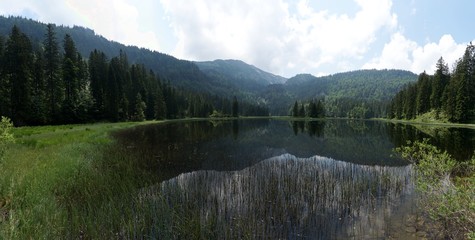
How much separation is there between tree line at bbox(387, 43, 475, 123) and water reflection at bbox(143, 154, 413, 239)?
8449 centimetres

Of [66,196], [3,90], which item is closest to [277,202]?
[66,196]

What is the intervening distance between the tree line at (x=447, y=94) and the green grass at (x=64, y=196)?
99590mm

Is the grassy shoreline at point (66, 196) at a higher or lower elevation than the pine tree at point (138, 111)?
lower

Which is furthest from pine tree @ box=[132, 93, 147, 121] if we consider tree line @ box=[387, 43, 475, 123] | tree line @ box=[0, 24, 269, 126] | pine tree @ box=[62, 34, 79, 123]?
tree line @ box=[387, 43, 475, 123]

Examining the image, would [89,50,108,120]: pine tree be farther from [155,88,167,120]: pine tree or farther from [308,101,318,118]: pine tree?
[308,101,318,118]: pine tree

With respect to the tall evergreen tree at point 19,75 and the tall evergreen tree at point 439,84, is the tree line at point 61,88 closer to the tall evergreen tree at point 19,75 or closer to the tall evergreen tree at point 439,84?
the tall evergreen tree at point 19,75

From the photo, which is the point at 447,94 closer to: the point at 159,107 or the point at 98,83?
the point at 159,107

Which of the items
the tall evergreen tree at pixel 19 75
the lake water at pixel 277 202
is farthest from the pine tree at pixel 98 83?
the lake water at pixel 277 202

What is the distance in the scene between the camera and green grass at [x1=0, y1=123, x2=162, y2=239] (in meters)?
8.39

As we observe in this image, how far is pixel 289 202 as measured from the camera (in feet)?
42.0

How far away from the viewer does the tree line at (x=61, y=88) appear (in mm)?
53750

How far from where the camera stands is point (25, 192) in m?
10.8

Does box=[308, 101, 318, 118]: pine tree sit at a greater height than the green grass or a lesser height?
greater

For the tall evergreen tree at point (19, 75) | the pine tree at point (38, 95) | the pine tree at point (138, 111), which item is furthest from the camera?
the pine tree at point (138, 111)
